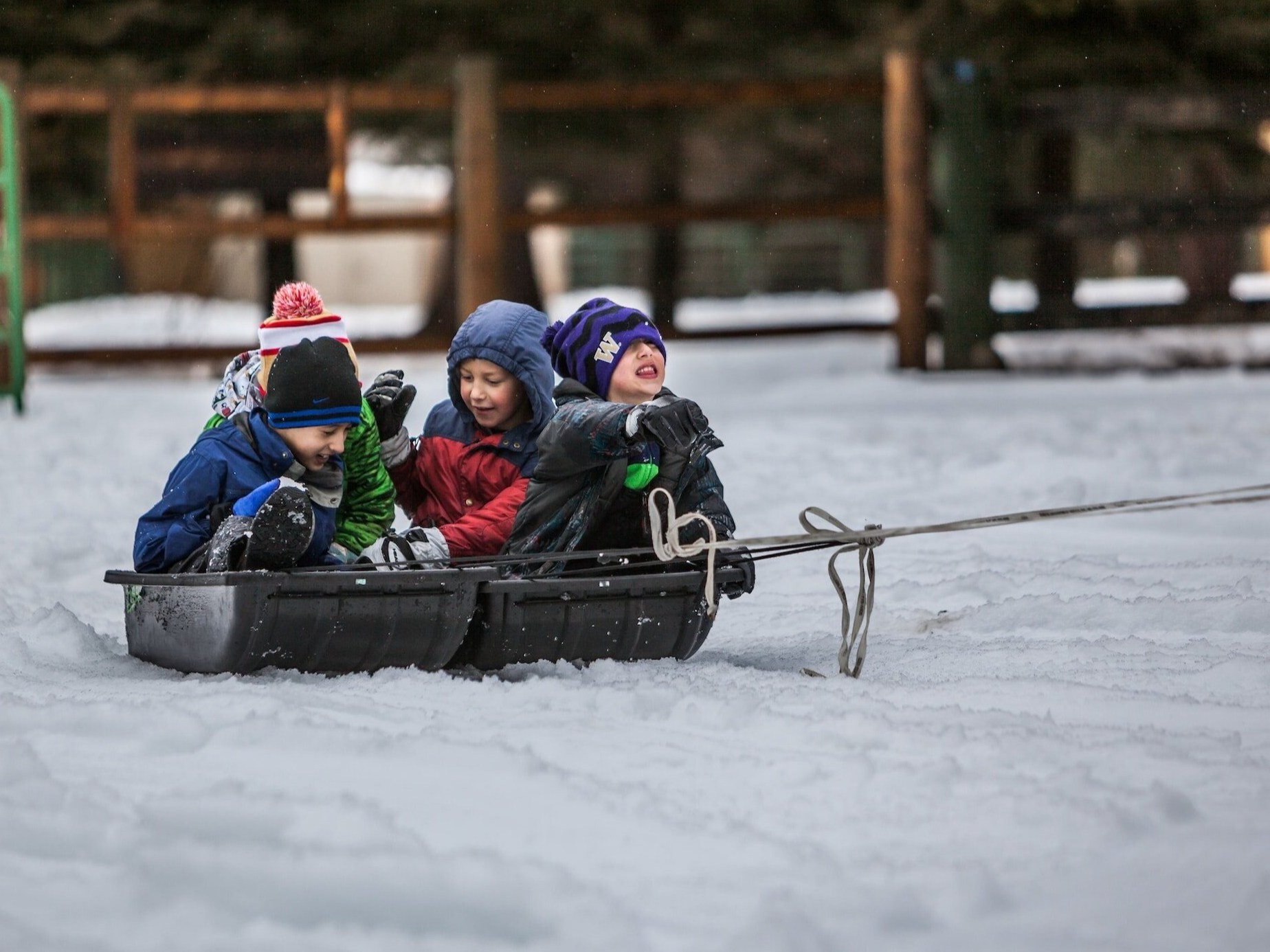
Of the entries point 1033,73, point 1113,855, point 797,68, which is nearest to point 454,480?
point 1113,855

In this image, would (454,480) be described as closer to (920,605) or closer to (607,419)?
(607,419)

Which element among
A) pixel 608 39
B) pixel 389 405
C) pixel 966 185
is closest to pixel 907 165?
pixel 966 185

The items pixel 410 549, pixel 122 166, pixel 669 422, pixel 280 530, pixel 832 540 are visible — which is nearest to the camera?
pixel 280 530

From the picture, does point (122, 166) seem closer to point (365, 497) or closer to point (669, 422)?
point (365, 497)

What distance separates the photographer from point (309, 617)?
3.28 meters

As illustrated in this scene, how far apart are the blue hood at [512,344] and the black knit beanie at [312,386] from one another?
0.50 metres

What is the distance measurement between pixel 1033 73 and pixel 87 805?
9.42 metres

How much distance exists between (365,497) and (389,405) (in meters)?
0.22

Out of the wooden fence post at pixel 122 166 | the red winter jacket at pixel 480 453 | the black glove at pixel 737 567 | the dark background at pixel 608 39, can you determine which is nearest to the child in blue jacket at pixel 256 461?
the red winter jacket at pixel 480 453

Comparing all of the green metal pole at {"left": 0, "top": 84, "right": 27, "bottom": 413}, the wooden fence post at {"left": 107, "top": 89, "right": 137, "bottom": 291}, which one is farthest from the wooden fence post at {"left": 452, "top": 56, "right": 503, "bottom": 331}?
the green metal pole at {"left": 0, "top": 84, "right": 27, "bottom": 413}

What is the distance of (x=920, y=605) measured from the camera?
4.37 m

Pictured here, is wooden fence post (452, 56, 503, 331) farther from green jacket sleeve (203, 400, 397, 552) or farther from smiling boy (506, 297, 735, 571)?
smiling boy (506, 297, 735, 571)

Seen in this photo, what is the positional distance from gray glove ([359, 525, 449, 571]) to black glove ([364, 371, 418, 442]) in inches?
10.0

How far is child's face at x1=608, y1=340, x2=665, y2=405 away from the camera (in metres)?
3.71
